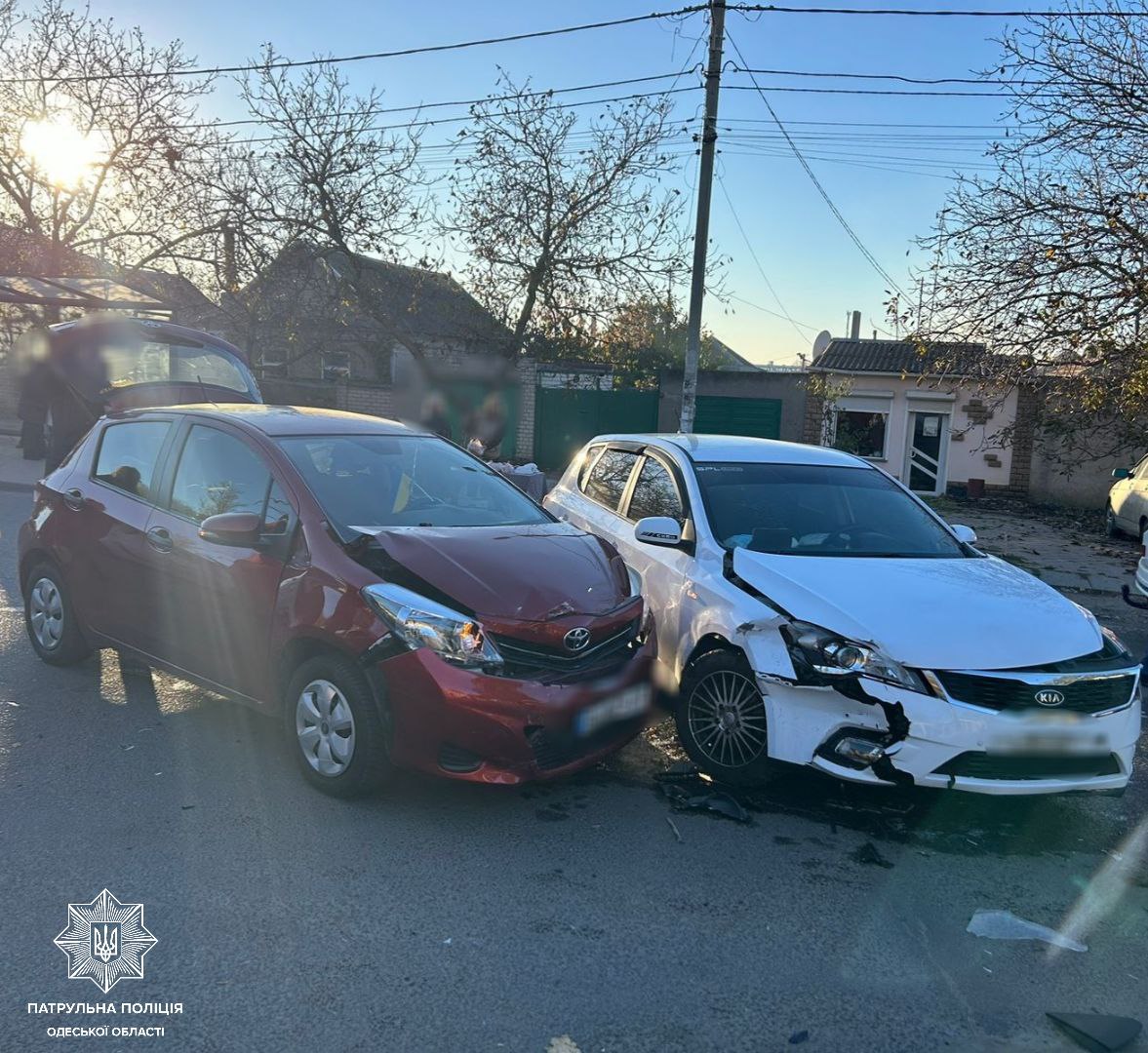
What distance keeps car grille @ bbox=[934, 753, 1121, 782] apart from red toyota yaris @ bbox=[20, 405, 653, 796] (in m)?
1.40

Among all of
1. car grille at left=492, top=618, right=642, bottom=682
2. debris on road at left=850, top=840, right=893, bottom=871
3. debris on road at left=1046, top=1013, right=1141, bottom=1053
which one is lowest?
debris on road at left=850, top=840, right=893, bottom=871

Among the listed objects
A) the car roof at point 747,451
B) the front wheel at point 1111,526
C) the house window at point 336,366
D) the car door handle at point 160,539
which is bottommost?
the front wheel at point 1111,526

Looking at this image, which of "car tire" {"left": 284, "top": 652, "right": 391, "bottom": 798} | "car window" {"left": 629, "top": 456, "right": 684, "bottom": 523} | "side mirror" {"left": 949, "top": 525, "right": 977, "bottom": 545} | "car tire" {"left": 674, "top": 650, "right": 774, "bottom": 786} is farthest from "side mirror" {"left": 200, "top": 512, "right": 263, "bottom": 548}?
"side mirror" {"left": 949, "top": 525, "right": 977, "bottom": 545}

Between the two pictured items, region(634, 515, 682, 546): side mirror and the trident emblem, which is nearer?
the trident emblem

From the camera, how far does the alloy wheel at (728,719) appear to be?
4453 millimetres

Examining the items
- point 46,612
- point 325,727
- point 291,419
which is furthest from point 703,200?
point 325,727

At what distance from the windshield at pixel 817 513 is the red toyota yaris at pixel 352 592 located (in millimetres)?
867

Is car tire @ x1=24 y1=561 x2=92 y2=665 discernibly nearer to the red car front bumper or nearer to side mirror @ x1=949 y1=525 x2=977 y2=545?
the red car front bumper

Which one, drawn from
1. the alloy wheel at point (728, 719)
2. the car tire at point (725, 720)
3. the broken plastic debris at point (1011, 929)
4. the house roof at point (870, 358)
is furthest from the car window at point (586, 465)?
the house roof at point (870, 358)

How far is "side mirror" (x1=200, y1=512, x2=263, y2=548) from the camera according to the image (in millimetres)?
4441

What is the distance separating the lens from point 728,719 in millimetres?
4582

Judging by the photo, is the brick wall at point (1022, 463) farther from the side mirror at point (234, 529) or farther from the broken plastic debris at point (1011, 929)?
the side mirror at point (234, 529)

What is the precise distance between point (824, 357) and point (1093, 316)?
1211 centimetres

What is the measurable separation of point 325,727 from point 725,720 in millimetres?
1822
